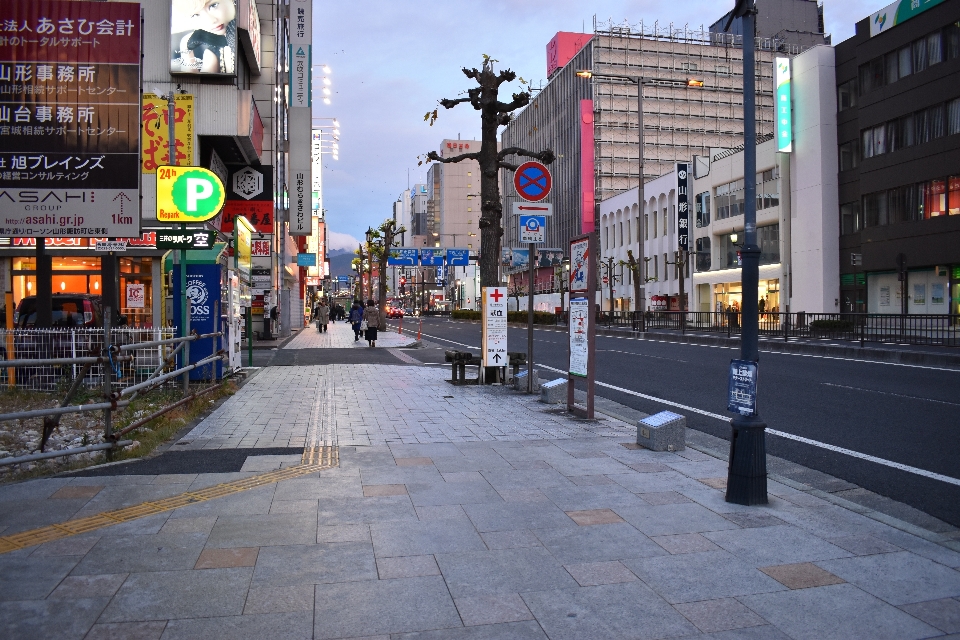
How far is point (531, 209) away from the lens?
1194cm

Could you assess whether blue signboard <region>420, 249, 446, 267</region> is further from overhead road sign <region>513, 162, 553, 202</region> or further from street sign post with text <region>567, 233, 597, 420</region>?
street sign post with text <region>567, 233, 597, 420</region>

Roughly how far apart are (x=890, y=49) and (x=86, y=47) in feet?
128

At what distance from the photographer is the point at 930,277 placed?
117 ft

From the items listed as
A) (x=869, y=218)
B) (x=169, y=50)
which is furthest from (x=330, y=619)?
(x=869, y=218)

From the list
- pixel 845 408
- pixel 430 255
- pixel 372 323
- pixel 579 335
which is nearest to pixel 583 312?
pixel 579 335

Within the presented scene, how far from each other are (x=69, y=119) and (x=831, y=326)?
25925mm

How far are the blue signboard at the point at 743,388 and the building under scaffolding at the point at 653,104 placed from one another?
77042 mm

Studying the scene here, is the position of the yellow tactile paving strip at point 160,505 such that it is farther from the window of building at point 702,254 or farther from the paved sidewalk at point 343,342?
the window of building at point 702,254

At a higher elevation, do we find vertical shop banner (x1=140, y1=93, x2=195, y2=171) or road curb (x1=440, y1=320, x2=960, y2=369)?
vertical shop banner (x1=140, y1=93, x2=195, y2=171)

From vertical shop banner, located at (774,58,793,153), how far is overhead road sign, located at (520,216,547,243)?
37.0 metres

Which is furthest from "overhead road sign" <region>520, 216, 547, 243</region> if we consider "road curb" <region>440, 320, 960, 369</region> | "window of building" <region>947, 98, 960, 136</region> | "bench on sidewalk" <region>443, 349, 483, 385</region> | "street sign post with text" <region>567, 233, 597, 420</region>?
"window of building" <region>947, 98, 960, 136</region>

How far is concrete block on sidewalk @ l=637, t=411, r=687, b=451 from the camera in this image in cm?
778

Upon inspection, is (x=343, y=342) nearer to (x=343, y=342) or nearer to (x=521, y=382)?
(x=343, y=342)

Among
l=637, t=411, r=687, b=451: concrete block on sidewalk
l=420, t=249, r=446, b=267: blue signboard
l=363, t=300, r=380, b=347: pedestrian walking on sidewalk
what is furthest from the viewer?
l=420, t=249, r=446, b=267: blue signboard
